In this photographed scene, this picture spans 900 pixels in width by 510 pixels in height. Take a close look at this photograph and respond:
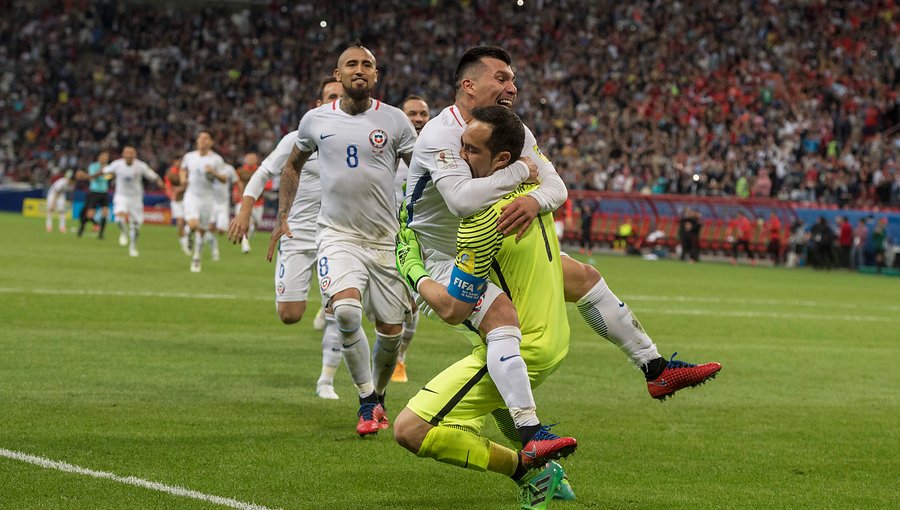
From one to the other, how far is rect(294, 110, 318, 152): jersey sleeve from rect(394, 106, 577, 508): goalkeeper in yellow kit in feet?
10.2

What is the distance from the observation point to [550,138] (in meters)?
47.3

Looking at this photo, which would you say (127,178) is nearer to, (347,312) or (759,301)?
(759,301)

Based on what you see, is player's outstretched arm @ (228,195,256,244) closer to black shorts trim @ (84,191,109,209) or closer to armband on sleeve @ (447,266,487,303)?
armband on sleeve @ (447,266,487,303)

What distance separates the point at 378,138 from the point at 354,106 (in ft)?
1.01

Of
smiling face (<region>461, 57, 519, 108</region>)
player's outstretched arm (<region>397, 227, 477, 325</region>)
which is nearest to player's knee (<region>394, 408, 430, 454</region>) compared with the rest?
player's outstretched arm (<region>397, 227, 477, 325</region>)

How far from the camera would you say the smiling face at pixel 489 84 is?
6.66m

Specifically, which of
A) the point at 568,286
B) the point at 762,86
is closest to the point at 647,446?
the point at 568,286

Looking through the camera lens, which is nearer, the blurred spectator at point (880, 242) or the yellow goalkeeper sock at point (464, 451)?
the yellow goalkeeper sock at point (464, 451)

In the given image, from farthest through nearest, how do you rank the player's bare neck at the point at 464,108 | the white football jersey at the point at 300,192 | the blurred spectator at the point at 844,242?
the blurred spectator at the point at 844,242, the white football jersey at the point at 300,192, the player's bare neck at the point at 464,108

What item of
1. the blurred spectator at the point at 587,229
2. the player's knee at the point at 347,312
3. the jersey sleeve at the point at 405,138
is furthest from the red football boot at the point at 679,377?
the blurred spectator at the point at 587,229

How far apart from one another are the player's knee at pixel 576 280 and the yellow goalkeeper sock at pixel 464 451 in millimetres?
1049

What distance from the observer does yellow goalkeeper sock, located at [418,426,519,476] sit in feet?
20.1

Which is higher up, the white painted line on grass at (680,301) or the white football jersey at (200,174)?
the white football jersey at (200,174)

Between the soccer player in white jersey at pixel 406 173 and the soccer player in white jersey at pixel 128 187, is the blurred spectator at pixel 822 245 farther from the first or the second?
the soccer player in white jersey at pixel 406 173
